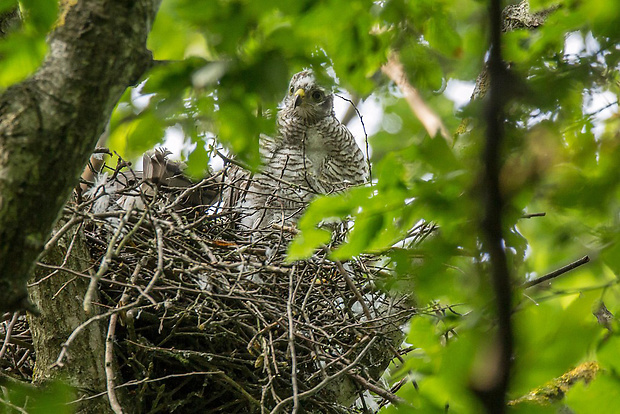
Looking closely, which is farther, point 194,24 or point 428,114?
point 428,114

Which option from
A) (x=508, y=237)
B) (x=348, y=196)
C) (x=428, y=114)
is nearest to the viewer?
(x=508, y=237)

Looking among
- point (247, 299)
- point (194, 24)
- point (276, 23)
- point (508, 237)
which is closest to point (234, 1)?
point (194, 24)

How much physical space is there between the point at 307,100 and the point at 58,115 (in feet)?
11.0

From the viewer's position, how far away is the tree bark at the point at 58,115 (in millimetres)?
1009

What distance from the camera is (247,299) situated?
82.0 inches

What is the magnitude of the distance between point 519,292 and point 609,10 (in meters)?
0.52

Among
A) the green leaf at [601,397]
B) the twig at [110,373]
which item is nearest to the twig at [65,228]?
the twig at [110,373]

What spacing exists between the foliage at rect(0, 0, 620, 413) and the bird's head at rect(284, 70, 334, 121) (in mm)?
2908

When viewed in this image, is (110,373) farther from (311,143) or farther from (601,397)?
(311,143)

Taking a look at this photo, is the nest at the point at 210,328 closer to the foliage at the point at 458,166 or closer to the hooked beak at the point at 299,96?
the foliage at the point at 458,166

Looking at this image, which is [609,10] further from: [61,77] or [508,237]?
[61,77]

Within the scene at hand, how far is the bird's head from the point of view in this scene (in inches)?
167

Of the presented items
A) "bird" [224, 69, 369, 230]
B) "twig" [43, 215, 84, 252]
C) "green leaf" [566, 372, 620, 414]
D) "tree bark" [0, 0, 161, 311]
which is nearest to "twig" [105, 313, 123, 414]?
"twig" [43, 215, 84, 252]

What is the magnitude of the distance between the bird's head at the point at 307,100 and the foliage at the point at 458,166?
115 inches
